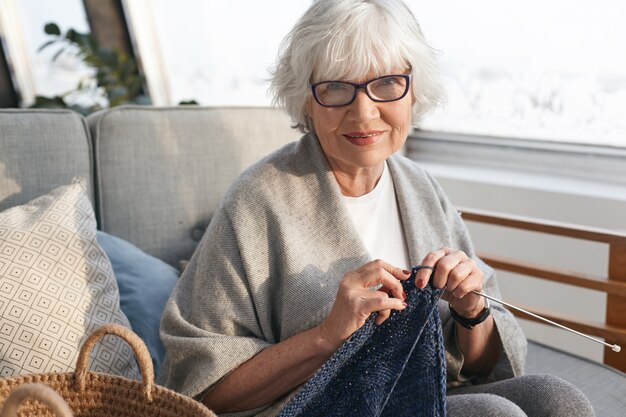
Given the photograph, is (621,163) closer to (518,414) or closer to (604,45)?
(604,45)

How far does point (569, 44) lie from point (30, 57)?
12.2ft

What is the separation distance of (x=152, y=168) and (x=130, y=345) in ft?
2.73

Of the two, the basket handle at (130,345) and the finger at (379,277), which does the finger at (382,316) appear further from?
the basket handle at (130,345)

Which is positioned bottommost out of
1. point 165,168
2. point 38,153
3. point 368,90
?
point 165,168

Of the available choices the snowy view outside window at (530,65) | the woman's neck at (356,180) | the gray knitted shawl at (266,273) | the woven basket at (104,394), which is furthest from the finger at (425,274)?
the snowy view outside window at (530,65)

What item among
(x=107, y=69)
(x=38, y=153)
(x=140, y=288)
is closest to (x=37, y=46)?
(x=107, y=69)

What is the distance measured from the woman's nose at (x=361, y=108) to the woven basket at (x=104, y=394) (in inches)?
22.5

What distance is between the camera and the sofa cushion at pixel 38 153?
A: 5.49ft

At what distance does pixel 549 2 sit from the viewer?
2510 mm

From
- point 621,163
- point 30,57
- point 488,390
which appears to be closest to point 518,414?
point 488,390

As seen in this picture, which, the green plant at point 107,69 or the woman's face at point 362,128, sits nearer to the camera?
the woman's face at point 362,128

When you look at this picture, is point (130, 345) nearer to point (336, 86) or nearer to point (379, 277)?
point (379, 277)

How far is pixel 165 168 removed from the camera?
74.7 inches

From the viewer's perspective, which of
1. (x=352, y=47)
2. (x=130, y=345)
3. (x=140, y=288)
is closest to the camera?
(x=130, y=345)
